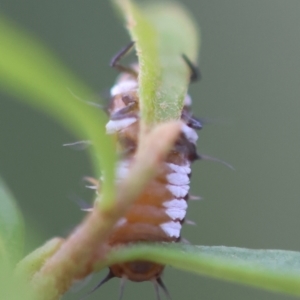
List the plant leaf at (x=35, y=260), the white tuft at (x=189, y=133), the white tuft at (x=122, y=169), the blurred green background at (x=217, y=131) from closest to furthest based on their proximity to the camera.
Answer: the plant leaf at (x=35, y=260), the white tuft at (x=122, y=169), the white tuft at (x=189, y=133), the blurred green background at (x=217, y=131)

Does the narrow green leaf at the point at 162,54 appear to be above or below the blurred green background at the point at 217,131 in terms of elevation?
below

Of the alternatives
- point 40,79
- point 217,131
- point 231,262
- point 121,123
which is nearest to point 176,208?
point 121,123

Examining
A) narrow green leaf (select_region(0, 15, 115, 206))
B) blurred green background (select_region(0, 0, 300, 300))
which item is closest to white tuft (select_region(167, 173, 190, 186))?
narrow green leaf (select_region(0, 15, 115, 206))

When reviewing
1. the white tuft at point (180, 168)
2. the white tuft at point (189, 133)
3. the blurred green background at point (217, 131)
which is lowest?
the white tuft at point (180, 168)

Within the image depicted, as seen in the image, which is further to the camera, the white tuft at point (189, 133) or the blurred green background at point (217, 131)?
the blurred green background at point (217, 131)

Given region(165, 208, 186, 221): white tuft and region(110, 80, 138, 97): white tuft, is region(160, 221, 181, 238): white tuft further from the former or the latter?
region(110, 80, 138, 97): white tuft

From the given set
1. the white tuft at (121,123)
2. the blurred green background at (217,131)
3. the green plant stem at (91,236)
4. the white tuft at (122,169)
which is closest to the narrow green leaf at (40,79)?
the green plant stem at (91,236)

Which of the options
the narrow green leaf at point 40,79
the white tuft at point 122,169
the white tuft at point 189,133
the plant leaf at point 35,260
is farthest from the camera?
the white tuft at point 189,133

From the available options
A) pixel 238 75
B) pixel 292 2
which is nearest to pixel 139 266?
pixel 238 75

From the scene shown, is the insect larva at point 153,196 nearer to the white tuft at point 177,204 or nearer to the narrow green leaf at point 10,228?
the white tuft at point 177,204
